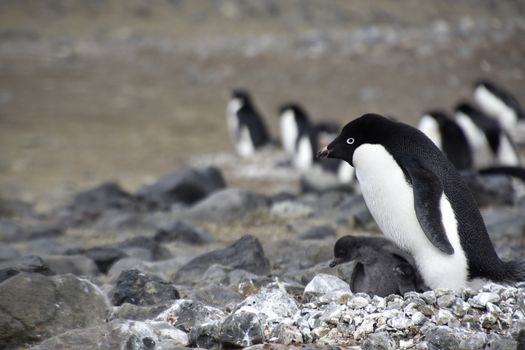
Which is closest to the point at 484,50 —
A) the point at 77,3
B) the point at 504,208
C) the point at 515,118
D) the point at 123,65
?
the point at 515,118

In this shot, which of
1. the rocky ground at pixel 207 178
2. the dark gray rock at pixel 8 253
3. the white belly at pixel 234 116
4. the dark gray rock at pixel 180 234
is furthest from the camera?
the white belly at pixel 234 116

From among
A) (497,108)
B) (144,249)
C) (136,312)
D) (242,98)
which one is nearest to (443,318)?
(136,312)

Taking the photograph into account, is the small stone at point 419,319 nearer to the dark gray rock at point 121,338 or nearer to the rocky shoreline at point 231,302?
the rocky shoreline at point 231,302

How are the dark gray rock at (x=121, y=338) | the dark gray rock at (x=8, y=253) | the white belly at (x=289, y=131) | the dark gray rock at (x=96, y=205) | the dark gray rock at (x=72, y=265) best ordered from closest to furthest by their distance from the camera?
1. the dark gray rock at (x=121, y=338)
2. the dark gray rock at (x=72, y=265)
3. the dark gray rock at (x=8, y=253)
4. the dark gray rock at (x=96, y=205)
5. the white belly at (x=289, y=131)

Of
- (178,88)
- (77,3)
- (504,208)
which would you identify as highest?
(77,3)

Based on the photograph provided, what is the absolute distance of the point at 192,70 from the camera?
2275 centimetres

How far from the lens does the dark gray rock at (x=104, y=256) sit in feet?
22.1

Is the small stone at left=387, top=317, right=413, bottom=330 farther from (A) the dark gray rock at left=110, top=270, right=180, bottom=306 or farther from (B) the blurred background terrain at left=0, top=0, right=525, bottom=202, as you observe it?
(B) the blurred background terrain at left=0, top=0, right=525, bottom=202

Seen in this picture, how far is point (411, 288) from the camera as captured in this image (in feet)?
15.7

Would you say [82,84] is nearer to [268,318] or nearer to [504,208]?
[504,208]

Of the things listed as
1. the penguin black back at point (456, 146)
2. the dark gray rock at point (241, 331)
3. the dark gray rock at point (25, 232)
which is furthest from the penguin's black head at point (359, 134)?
the penguin black back at point (456, 146)

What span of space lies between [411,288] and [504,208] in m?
4.23

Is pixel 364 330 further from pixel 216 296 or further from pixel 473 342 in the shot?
pixel 216 296

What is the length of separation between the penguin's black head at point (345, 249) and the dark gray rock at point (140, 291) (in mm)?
925
